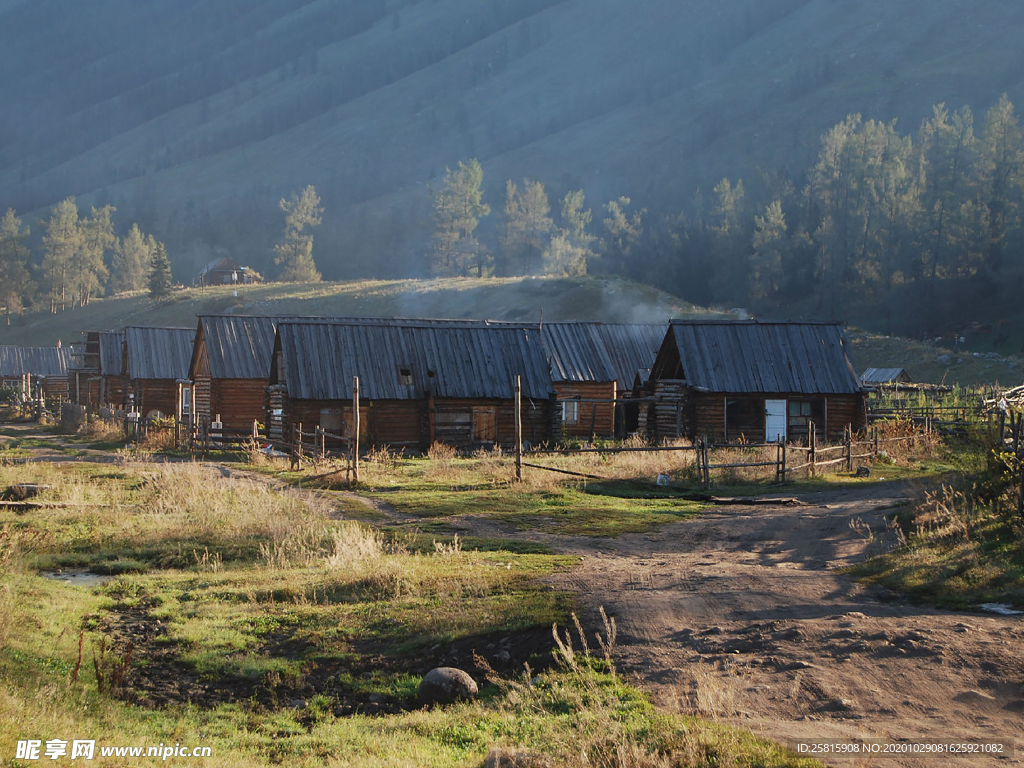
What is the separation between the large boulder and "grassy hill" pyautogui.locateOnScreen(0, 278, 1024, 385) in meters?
50.8

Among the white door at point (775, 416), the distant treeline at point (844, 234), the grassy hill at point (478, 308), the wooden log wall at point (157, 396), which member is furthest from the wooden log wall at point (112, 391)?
the distant treeline at point (844, 234)

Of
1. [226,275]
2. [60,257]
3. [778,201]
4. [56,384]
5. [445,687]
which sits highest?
[778,201]

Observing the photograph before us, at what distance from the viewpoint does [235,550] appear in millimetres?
14836

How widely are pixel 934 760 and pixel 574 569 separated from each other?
22.5 ft

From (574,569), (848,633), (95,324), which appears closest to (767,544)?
(574,569)

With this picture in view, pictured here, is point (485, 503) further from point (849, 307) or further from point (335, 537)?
point (849, 307)

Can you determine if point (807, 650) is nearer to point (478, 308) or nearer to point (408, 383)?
point (408, 383)

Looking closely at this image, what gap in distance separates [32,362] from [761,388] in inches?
2525

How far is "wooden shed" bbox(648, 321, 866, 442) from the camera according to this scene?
34031 millimetres

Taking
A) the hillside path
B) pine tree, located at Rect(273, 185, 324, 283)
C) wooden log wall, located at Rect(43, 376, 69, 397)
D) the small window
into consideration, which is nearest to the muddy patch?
the hillside path

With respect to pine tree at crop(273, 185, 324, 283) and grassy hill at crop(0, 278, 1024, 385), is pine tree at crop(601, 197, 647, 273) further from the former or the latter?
pine tree at crop(273, 185, 324, 283)

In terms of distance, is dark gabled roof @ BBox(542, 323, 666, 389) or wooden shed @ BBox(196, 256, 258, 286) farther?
wooden shed @ BBox(196, 256, 258, 286)

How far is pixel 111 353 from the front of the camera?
52.3m

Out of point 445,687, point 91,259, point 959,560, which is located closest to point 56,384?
point 91,259
